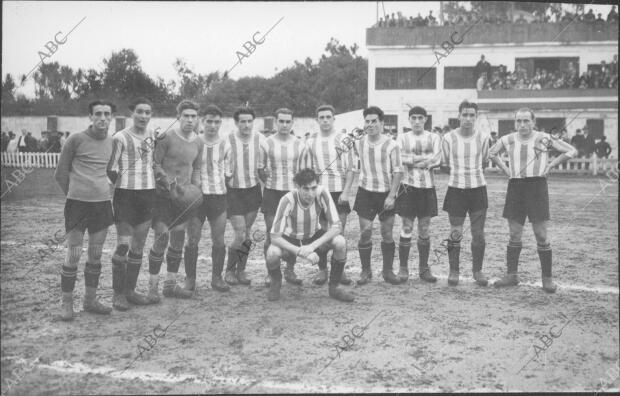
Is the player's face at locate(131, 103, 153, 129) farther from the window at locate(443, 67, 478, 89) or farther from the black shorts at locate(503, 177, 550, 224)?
the window at locate(443, 67, 478, 89)

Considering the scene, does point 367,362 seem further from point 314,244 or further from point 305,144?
point 305,144

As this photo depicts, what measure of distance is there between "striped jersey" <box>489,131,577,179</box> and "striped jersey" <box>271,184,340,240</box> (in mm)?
2019

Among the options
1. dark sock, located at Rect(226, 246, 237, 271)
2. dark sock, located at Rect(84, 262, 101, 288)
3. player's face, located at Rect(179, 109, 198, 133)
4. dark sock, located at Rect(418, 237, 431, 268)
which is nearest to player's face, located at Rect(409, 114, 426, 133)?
dark sock, located at Rect(418, 237, 431, 268)

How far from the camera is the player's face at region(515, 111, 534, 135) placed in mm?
5809

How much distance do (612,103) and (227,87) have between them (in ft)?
93.3

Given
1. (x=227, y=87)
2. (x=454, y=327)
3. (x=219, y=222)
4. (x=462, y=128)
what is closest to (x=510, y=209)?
(x=462, y=128)

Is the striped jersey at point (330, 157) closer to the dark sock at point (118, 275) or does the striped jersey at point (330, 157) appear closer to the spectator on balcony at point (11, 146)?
the dark sock at point (118, 275)

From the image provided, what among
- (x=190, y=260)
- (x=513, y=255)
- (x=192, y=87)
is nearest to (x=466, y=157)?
(x=513, y=255)

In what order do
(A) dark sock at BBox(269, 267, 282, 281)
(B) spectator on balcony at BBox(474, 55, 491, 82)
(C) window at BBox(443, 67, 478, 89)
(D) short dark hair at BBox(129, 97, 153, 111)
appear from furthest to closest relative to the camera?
(C) window at BBox(443, 67, 478, 89) → (B) spectator on balcony at BBox(474, 55, 491, 82) → (A) dark sock at BBox(269, 267, 282, 281) → (D) short dark hair at BBox(129, 97, 153, 111)

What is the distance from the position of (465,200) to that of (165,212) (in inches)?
125

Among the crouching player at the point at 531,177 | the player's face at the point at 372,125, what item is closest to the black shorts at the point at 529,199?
the crouching player at the point at 531,177

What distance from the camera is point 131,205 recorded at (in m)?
5.12

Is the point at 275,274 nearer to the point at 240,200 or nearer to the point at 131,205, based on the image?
the point at 240,200

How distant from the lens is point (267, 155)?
20.1ft
